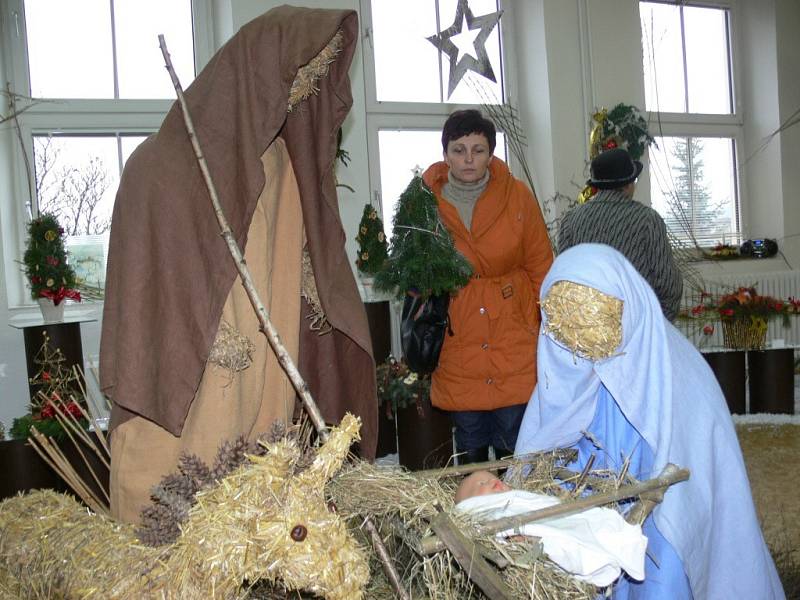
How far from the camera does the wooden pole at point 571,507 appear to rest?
1.08 m

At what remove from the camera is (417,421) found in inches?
145

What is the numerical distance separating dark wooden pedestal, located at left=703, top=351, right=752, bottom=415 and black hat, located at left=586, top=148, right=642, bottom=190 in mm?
2486

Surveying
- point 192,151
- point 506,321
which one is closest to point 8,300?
point 506,321

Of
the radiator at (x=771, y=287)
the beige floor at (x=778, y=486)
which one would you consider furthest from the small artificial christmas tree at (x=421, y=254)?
the radiator at (x=771, y=287)

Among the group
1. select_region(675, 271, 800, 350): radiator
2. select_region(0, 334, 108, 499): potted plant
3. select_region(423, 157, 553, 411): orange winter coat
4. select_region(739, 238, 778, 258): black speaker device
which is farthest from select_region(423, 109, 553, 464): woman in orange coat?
select_region(739, 238, 778, 258): black speaker device

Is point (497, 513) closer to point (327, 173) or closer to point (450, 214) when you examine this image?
point (327, 173)

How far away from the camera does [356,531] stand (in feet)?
4.75

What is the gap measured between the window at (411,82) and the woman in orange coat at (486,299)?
2435 mm

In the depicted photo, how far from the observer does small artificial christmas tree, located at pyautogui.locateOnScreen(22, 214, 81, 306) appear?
360 centimetres

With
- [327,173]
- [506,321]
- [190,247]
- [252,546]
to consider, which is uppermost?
[327,173]

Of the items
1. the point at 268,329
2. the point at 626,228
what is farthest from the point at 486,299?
the point at 268,329

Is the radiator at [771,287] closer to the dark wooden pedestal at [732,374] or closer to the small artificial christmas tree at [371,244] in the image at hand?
the dark wooden pedestal at [732,374]

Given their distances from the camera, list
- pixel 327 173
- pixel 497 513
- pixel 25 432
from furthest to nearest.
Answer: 1. pixel 25 432
2. pixel 327 173
3. pixel 497 513

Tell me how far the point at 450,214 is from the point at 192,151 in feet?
4.29
